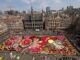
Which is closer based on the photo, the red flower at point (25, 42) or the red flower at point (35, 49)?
the red flower at point (35, 49)

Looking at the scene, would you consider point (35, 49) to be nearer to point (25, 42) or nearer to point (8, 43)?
point (25, 42)

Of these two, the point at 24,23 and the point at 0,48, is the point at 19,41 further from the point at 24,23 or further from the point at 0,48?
the point at 24,23

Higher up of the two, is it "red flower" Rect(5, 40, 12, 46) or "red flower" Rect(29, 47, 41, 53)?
"red flower" Rect(29, 47, 41, 53)

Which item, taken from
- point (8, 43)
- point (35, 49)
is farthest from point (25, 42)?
point (35, 49)

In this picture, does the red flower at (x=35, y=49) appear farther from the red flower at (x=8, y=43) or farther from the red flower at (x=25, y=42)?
the red flower at (x=8, y=43)

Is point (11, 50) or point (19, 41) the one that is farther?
point (19, 41)

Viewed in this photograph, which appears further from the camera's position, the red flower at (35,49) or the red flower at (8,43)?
the red flower at (8,43)

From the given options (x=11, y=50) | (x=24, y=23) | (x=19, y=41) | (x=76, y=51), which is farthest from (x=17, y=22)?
(x=76, y=51)

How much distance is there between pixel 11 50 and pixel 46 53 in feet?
24.5

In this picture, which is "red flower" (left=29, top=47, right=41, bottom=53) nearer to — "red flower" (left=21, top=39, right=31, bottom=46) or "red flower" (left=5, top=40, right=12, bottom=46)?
"red flower" (left=21, top=39, right=31, bottom=46)

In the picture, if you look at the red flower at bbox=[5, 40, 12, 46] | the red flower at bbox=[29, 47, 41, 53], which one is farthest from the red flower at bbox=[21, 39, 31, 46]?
the red flower at bbox=[29, 47, 41, 53]

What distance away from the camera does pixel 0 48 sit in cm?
3969

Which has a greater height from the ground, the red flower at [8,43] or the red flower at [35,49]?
the red flower at [35,49]

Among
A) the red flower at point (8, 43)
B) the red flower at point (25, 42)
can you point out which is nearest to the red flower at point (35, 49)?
the red flower at point (25, 42)
